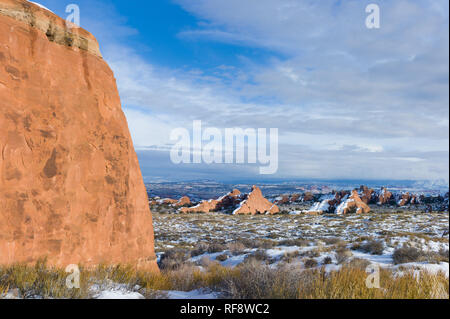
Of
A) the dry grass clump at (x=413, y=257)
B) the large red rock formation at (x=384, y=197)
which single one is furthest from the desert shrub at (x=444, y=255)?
the large red rock formation at (x=384, y=197)

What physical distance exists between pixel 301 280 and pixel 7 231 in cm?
481

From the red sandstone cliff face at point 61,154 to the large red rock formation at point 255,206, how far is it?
129 ft

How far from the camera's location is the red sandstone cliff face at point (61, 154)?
4.76 metres

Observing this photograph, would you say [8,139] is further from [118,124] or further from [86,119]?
[118,124]

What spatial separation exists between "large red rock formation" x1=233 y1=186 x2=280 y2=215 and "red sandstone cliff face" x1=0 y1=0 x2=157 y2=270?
1553 inches

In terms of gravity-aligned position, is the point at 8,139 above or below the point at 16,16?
below

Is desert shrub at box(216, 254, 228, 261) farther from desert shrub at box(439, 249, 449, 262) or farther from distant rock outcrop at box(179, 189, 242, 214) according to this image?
distant rock outcrop at box(179, 189, 242, 214)

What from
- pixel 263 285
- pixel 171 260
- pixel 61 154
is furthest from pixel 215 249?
pixel 61 154

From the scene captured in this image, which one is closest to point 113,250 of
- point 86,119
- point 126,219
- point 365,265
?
point 126,219

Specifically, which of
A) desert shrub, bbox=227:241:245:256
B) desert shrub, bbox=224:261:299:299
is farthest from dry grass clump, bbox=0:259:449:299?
desert shrub, bbox=227:241:245:256

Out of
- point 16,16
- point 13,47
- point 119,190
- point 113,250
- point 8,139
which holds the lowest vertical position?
point 113,250

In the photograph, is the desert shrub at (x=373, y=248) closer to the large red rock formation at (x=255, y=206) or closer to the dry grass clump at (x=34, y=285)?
the dry grass clump at (x=34, y=285)

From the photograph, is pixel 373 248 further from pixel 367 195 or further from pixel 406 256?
pixel 367 195
